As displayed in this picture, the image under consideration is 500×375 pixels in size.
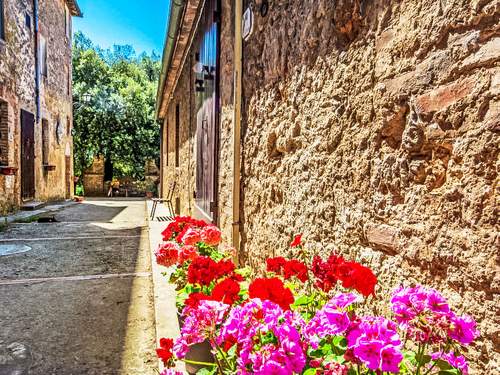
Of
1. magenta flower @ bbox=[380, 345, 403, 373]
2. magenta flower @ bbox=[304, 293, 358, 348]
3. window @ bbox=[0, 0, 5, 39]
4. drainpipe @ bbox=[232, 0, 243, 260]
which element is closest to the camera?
magenta flower @ bbox=[380, 345, 403, 373]

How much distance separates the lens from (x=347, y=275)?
97 centimetres

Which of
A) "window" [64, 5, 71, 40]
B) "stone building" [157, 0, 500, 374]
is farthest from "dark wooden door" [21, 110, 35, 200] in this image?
"stone building" [157, 0, 500, 374]

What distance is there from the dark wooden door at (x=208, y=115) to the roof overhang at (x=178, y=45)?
0.87ft

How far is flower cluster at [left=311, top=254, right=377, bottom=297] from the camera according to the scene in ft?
3.10

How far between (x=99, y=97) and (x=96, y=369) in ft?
68.8

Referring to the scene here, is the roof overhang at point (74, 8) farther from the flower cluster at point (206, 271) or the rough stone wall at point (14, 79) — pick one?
the flower cluster at point (206, 271)

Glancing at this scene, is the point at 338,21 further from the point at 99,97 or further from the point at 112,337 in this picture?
the point at 99,97

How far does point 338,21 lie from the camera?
1540 mm

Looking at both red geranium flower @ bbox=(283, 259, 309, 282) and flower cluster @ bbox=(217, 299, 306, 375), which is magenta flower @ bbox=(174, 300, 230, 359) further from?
red geranium flower @ bbox=(283, 259, 309, 282)

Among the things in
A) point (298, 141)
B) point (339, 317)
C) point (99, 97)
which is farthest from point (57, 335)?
point (99, 97)

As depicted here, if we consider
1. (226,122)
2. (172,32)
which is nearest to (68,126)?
(172,32)

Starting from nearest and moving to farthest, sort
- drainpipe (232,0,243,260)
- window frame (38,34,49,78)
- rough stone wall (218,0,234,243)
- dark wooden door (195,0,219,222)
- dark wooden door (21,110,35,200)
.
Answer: drainpipe (232,0,243,260) < rough stone wall (218,0,234,243) < dark wooden door (195,0,219,222) < dark wooden door (21,110,35,200) < window frame (38,34,49,78)

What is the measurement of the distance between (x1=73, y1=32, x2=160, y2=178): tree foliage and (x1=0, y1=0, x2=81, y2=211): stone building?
6.56 meters

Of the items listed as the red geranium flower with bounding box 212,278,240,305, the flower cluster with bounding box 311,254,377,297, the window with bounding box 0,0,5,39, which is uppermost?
the window with bounding box 0,0,5,39
